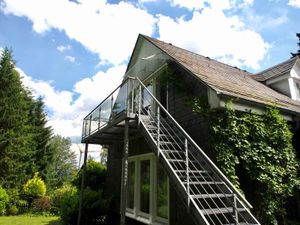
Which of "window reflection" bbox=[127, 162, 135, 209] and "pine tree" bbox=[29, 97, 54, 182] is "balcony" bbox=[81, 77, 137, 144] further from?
"pine tree" bbox=[29, 97, 54, 182]

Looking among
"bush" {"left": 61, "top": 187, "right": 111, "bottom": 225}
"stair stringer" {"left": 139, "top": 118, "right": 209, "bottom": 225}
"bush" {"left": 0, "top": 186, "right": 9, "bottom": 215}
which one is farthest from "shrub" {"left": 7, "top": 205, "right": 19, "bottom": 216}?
"stair stringer" {"left": 139, "top": 118, "right": 209, "bottom": 225}

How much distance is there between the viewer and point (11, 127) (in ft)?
58.6

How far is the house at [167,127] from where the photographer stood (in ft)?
18.6

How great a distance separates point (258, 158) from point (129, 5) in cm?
560

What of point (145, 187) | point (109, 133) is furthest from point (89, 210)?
point (109, 133)

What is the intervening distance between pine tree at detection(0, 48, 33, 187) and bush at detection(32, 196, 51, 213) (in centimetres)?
248

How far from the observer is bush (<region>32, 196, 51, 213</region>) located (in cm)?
1562

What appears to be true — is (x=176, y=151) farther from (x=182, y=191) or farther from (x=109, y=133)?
(x=109, y=133)

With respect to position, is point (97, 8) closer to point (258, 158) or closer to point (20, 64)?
point (258, 158)

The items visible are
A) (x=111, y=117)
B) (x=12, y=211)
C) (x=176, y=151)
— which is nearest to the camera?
(x=176, y=151)

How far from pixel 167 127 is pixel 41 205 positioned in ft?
40.6

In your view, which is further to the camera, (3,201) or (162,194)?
(3,201)

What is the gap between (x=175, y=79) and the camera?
8.23 metres

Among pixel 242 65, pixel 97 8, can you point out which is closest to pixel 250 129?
pixel 97 8
